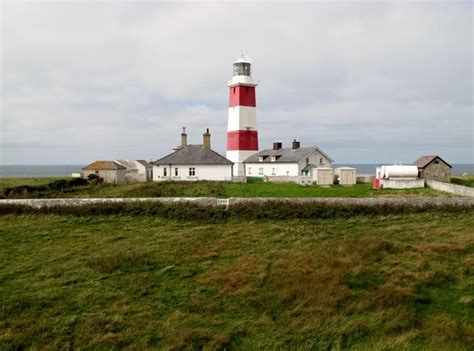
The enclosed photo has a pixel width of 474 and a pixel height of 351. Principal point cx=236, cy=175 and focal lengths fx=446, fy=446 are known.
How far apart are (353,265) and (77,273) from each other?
357 inches

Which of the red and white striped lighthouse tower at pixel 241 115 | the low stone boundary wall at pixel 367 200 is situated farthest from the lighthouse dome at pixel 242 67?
the low stone boundary wall at pixel 367 200

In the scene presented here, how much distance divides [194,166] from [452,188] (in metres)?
20.0

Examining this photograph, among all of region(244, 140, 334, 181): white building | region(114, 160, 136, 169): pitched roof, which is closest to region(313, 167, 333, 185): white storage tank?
region(244, 140, 334, 181): white building

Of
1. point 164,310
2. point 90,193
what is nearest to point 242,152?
point 90,193

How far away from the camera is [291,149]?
1660 inches

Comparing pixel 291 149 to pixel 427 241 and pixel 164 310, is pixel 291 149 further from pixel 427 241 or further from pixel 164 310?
pixel 164 310

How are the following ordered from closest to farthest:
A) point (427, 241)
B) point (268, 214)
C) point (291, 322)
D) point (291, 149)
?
point (291, 322), point (427, 241), point (268, 214), point (291, 149)

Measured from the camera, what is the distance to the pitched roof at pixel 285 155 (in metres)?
40.0

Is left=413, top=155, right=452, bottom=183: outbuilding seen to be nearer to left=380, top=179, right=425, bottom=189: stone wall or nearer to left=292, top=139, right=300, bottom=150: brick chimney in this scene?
left=380, top=179, right=425, bottom=189: stone wall

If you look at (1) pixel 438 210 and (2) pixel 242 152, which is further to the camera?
(2) pixel 242 152

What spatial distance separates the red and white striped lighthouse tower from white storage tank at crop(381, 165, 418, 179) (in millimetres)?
14086

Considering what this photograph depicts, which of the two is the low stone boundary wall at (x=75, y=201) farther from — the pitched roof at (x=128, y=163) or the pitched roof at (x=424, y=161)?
the pitched roof at (x=128, y=163)

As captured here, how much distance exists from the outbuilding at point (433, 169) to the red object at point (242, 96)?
1570cm

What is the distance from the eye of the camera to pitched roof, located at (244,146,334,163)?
131 ft
